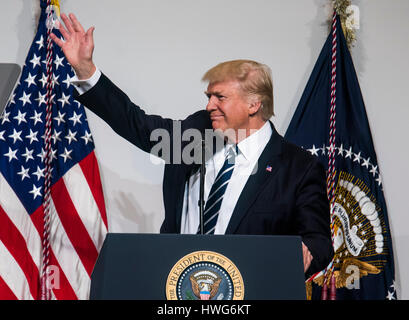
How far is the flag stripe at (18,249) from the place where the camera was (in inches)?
115

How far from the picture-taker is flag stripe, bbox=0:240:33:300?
2.90 metres

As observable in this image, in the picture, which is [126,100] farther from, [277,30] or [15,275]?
[277,30]

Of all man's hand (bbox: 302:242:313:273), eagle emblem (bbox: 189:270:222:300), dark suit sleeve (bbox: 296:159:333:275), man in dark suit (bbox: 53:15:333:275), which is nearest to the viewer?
eagle emblem (bbox: 189:270:222:300)

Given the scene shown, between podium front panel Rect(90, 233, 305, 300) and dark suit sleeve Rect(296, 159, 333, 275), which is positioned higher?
dark suit sleeve Rect(296, 159, 333, 275)

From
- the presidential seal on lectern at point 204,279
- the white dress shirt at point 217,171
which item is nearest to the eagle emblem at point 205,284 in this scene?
the presidential seal on lectern at point 204,279

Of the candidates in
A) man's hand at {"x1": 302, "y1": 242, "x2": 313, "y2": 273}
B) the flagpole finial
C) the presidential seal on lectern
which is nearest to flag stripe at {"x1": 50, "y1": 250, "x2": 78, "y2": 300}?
man's hand at {"x1": 302, "y1": 242, "x2": 313, "y2": 273}

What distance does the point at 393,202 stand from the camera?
143 inches

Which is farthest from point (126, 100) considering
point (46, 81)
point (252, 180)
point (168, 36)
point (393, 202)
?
point (393, 202)

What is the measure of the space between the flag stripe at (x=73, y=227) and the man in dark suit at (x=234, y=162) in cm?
84

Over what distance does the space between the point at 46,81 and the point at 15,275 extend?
102 cm

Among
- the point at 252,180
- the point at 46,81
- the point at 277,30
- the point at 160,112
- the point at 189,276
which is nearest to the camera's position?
the point at 189,276

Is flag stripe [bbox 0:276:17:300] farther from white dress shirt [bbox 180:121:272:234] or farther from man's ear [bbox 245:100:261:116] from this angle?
man's ear [bbox 245:100:261:116]

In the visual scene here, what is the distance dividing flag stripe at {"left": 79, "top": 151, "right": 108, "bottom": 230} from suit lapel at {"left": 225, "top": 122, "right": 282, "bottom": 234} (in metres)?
1.14
